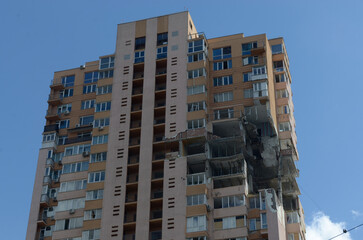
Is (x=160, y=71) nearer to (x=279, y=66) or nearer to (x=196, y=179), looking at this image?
(x=279, y=66)

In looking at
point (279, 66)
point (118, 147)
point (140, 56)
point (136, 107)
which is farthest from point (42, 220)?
point (279, 66)

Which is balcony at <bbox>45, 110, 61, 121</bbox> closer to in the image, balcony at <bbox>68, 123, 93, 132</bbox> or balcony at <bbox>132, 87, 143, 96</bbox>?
balcony at <bbox>68, 123, 93, 132</bbox>

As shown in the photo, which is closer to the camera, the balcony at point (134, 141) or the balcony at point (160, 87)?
the balcony at point (134, 141)

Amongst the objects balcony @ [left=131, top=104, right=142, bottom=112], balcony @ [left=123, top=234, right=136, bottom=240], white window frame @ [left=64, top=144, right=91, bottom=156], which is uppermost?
balcony @ [left=131, top=104, right=142, bottom=112]

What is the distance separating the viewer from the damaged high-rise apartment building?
8481cm

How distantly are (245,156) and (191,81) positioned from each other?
1317 cm

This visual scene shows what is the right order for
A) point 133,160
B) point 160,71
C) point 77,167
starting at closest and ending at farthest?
1. point 133,160
2. point 77,167
3. point 160,71

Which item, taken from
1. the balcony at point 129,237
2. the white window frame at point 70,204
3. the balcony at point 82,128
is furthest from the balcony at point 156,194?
the balcony at point 82,128

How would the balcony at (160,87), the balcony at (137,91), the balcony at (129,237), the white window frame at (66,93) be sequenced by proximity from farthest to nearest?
the white window frame at (66,93), the balcony at (137,91), the balcony at (160,87), the balcony at (129,237)

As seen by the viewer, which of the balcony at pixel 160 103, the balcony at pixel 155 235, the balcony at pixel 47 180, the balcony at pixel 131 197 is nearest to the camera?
the balcony at pixel 155 235

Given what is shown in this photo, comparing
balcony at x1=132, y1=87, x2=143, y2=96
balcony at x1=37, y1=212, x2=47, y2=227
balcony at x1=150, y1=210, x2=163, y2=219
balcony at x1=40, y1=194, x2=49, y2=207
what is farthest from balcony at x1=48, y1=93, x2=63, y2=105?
balcony at x1=150, y1=210, x2=163, y2=219

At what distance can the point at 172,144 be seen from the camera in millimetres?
90250

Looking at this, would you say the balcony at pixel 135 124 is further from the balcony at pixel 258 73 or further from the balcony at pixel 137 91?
the balcony at pixel 258 73

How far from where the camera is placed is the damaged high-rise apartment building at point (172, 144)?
84812mm
